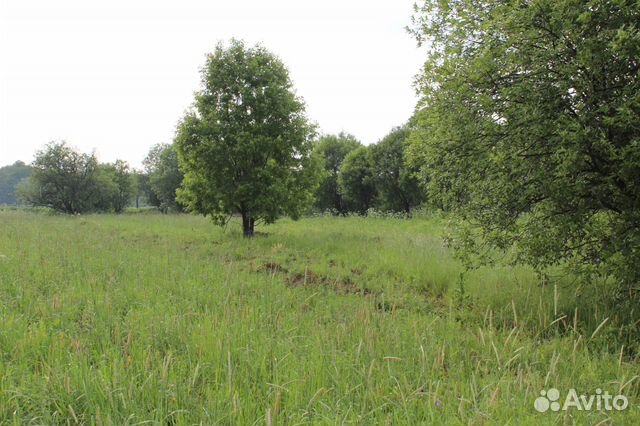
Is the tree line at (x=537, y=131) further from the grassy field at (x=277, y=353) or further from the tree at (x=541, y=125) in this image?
the grassy field at (x=277, y=353)

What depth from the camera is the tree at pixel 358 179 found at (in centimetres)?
3734

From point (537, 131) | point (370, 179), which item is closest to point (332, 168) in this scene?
point (370, 179)

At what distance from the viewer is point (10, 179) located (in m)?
144

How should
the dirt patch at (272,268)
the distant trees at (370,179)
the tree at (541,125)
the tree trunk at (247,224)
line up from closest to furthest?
the tree at (541,125) → the dirt patch at (272,268) → the tree trunk at (247,224) → the distant trees at (370,179)

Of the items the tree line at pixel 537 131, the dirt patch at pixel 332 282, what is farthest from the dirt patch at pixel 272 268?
the tree line at pixel 537 131

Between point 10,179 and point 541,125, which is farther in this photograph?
point 10,179

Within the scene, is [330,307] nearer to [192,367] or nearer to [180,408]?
[192,367]

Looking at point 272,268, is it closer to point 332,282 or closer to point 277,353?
point 332,282

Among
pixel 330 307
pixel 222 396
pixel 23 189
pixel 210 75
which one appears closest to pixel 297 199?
pixel 210 75

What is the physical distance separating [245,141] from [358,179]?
25720 mm

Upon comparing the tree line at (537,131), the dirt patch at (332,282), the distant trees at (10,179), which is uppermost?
the distant trees at (10,179)

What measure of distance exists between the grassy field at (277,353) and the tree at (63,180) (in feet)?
125

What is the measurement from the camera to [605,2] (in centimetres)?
425

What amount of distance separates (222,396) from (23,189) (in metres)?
47.4
